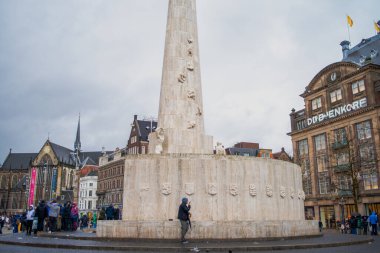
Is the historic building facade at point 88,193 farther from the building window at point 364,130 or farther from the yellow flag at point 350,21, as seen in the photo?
the yellow flag at point 350,21

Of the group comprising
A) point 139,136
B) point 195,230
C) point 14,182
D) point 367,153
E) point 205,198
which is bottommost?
point 195,230

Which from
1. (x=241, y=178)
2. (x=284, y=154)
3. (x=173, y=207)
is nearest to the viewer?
(x=173, y=207)

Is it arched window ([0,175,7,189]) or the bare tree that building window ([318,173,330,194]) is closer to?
the bare tree

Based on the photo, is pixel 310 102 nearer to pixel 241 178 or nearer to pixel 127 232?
pixel 241 178

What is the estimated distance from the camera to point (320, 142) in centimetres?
5031

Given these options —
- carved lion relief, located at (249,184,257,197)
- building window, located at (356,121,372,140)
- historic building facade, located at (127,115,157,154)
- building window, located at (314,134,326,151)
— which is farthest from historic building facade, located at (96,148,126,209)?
carved lion relief, located at (249,184,257,197)

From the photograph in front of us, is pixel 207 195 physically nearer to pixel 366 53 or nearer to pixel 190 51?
pixel 190 51

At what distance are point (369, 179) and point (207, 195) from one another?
35.1 metres

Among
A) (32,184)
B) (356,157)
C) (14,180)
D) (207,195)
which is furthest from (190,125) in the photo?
(14,180)

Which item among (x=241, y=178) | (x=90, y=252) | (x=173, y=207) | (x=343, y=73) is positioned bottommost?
(x=90, y=252)

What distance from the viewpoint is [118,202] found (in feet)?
237

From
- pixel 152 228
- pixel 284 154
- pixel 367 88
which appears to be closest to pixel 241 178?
pixel 152 228

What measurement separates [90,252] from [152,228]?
3.12 meters

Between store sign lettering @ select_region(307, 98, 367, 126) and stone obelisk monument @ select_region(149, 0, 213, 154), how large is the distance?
33.2 m
